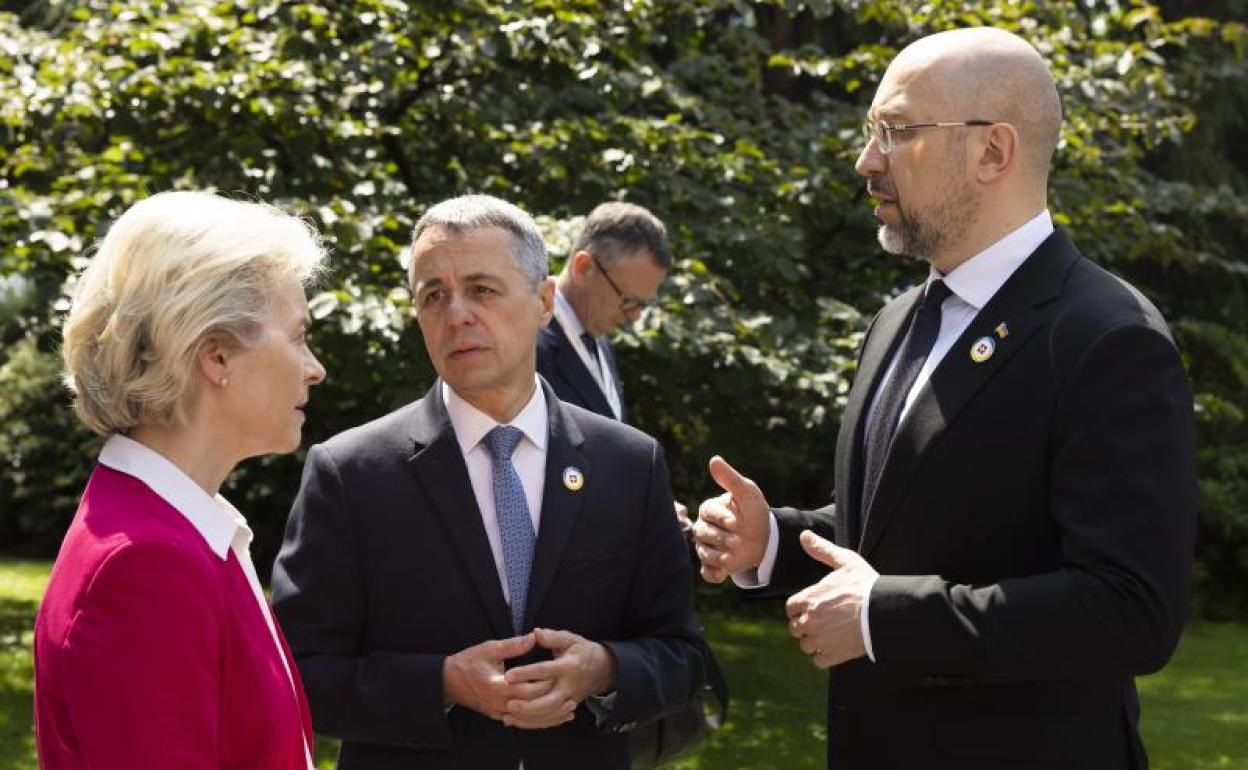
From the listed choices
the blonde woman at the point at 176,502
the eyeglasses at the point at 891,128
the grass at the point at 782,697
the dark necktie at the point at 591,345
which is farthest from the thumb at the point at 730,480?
the grass at the point at 782,697

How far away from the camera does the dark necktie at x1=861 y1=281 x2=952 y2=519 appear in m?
3.19

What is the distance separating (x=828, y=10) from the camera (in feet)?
24.8

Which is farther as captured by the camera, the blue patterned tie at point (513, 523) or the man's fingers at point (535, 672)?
the blue patterned tie at point (513, 523)

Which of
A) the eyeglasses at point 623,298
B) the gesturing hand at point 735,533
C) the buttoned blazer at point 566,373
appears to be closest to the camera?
the gesturing hand at point 735,533

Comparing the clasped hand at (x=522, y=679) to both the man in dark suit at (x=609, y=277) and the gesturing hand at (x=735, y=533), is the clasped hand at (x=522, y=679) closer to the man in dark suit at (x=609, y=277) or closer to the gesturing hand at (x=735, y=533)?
the gesturing hand at (x=735, y=533)

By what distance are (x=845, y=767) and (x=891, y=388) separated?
2.59 ft

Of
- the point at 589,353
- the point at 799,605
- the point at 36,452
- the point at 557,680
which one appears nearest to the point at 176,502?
the point at 557,680

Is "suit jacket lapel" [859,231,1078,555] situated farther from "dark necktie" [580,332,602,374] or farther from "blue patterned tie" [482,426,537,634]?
"dark necktie" [580,332,602,374]

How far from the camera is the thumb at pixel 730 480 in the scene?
3.36m

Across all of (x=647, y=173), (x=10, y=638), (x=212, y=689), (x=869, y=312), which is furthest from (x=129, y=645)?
(x=10, y=638)

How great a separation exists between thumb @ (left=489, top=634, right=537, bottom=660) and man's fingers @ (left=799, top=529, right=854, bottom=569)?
58 cm

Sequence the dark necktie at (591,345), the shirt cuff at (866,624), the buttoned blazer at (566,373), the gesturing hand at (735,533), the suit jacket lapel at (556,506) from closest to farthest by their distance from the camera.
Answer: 1. the shirt cuff at (866,624)
2. the suit jacket lapel at (556,506)
3. the gesturing hand at (735,533)
4. the buttoned blazer at (566,373)
5. the dark necktie at (591,345)

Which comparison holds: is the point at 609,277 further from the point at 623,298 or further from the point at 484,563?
the point at 484,563

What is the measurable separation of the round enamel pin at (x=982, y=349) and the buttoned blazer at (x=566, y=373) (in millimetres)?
2284
